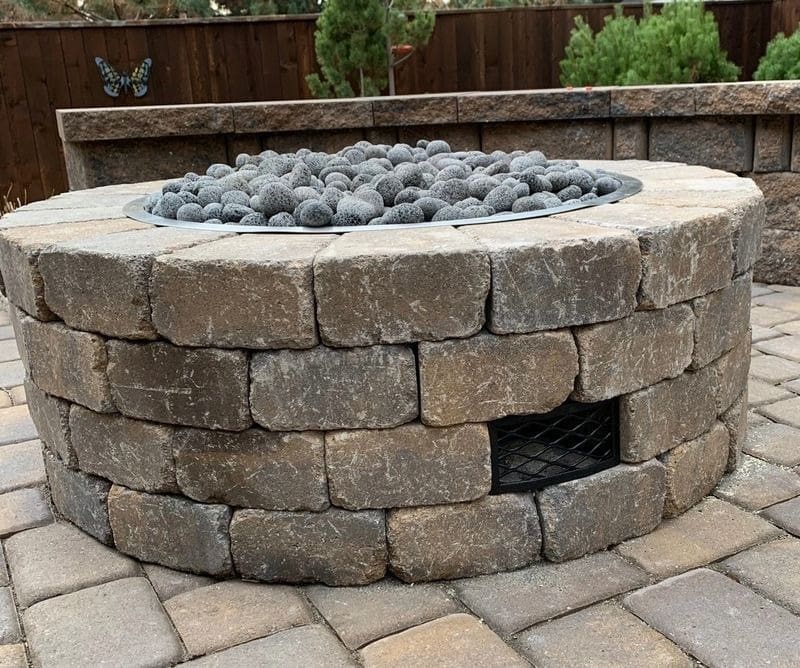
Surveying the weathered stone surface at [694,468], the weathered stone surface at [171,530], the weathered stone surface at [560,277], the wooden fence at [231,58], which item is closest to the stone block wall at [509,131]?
the wooden fence at [231,58]

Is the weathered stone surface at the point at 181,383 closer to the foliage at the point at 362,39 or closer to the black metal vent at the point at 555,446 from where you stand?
the black metal vent at the point at 555,446

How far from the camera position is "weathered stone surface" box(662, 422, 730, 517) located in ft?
8.53

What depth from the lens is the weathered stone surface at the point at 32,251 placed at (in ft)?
8.05

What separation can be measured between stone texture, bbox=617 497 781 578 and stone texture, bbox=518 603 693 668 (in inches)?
11.1

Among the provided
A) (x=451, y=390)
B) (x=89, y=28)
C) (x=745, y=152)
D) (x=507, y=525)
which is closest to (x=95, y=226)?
(x=451, y=390)

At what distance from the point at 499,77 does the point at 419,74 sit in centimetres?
89

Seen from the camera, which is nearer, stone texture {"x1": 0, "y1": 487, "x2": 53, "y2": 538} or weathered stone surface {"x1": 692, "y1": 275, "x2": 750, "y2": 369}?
weathered stone surface {"x1": 692, "y1": 275, "x2": 750, "y2": 369}

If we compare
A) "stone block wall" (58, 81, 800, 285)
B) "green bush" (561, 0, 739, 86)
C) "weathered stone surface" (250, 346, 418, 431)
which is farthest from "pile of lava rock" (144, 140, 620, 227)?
"green bush" (561, 0, 739, 86)

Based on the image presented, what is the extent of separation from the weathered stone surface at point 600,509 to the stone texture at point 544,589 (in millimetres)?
54

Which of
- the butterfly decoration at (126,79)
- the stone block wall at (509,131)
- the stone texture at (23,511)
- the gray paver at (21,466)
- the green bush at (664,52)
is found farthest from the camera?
the butterfly decoration at (126,79)

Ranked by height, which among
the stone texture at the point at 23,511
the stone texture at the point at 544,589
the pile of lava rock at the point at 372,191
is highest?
the pile of lava rock at the point at 372,191

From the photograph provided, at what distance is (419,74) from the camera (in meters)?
8.27

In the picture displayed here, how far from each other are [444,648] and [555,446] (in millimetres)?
713

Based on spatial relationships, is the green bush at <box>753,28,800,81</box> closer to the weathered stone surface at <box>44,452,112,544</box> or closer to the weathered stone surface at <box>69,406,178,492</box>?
the weathered stone surface at <box>69,406,178,492</box>
